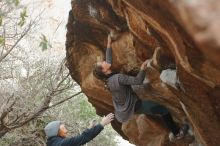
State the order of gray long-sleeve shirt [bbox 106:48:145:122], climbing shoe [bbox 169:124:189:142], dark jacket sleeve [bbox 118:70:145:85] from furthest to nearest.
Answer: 1. climbing shoe [bbox 169:124:189:142]
2. gray long-sleeve shirt [bbox 106:48:145:122]
3. dark jacket sleeve [bbox 118:70:145:85]

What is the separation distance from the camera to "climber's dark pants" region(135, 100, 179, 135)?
290 inches

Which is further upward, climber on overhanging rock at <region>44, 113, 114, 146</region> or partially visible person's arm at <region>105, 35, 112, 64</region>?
partially visible person's arm at <region>105, 35, 112, 64</region>

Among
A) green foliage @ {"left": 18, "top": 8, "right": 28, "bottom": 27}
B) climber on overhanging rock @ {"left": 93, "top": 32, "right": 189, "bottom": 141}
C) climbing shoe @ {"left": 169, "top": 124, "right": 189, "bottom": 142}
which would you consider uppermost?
green foliage @ {"left": 18, "top": 8, "right": 28, "bottom": 27}

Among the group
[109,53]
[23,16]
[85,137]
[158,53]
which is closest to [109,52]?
[109,53]

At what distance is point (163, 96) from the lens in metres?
7.34

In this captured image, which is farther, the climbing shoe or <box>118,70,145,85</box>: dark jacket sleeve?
the climbing shoe

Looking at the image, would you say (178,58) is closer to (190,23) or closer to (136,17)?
(136,17)

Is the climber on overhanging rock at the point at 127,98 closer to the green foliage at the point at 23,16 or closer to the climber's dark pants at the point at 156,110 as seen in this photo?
the climber's dark pants at the point at 156,110

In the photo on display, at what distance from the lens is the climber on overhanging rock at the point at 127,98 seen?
6621mm

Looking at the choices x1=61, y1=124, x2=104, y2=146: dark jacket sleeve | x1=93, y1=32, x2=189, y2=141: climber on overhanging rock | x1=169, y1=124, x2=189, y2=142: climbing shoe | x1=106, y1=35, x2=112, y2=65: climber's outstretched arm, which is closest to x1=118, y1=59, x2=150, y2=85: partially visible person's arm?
x1=93, y1=32, x2=189, y2=141: climber on overhanging rock

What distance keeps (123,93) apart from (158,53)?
1031 mm

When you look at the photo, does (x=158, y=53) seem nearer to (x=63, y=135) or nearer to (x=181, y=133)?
(x=181, y=133)

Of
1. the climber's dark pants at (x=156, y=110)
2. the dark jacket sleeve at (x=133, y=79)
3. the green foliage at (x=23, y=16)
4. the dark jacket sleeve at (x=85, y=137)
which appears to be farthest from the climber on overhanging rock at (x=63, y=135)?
the green foliage at (x=23, y=16)

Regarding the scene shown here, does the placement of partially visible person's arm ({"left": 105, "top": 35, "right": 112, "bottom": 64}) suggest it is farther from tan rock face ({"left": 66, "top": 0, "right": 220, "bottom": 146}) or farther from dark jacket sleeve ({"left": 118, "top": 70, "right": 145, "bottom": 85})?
dark jacket sleeve ({"left": 118, "top": 70, "right": 145, "bottom": 85})
